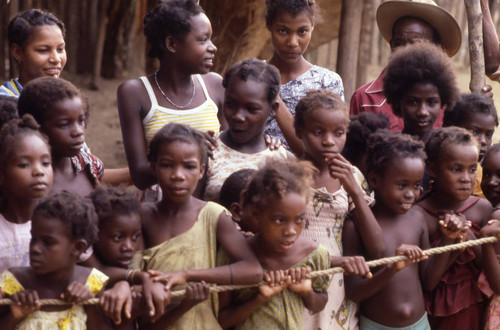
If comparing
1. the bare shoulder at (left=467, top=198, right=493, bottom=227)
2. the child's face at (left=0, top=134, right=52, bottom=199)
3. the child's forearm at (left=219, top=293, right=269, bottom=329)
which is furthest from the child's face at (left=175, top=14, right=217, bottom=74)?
the bare shoulder at (left=467, top=198, right=493, bottom=227)

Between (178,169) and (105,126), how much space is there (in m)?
6.04

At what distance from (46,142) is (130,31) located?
7.14 metres

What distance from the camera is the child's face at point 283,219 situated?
283 cm

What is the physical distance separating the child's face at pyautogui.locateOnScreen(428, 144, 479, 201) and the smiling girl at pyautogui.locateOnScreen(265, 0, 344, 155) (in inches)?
30.2

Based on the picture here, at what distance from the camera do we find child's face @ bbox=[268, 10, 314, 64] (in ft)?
12.8

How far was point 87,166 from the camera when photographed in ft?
10.7

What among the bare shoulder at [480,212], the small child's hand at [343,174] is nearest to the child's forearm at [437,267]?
the bare shoulder at [480,212]

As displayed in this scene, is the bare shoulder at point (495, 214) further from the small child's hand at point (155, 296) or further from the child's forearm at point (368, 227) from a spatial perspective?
the small child's hand at point (155, 296)

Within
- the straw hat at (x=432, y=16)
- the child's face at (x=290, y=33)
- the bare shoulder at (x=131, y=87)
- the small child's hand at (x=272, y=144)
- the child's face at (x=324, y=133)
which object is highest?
the straw hat at (x=432, y=16)

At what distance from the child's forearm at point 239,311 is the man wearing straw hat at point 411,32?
1.77 metres

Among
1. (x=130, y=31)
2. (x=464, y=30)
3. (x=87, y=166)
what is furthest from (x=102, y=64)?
(x=87, y=166)

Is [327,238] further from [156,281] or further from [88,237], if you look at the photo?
[88,237]

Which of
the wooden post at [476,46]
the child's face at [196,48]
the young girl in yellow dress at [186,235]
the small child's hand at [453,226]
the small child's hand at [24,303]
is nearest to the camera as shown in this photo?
the small child's hand at [24,303]

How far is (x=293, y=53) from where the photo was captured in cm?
391
